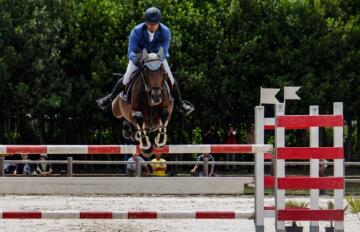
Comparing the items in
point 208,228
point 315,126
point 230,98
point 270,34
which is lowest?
point 208,228

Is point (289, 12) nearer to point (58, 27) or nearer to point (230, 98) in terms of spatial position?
point (230, 98)

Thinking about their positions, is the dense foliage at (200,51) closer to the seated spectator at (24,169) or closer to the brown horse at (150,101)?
the seated spectator at (24,169)

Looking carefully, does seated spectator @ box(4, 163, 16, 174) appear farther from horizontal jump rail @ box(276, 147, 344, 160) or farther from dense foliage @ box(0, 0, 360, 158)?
horizontal jump rail @ box(276, 147, 344, 160)

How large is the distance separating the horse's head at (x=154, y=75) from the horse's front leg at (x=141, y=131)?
0.23m

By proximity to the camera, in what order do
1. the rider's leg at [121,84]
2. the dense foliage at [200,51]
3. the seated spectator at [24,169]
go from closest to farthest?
the rider's leg at [121,84]
the seated spectator at [24,169]
the dense foliage at [200,51]

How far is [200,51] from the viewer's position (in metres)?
31.3

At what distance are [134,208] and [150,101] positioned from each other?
8.41m

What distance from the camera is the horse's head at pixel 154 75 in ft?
30.8

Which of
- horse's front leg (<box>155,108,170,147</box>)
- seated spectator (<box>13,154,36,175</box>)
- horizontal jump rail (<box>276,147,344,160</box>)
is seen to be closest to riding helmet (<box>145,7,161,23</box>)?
horse's front leg (<box>155,108,170,147</box>)

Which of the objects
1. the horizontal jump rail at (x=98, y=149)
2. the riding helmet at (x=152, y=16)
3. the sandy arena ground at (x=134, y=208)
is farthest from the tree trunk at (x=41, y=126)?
the horizontal jump rail at (x=98, y=149)

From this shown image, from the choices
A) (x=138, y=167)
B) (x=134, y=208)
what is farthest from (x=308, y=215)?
(x=138, y=167)

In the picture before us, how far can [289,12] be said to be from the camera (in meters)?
31.6

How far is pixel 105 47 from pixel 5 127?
504 centimetres

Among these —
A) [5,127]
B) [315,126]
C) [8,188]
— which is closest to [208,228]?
[8,188]
